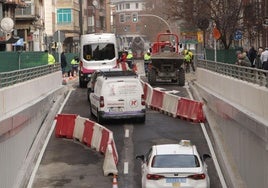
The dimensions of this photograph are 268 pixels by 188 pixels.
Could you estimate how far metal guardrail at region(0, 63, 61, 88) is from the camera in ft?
58.1

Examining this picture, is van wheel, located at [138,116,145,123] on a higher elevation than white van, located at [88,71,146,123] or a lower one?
lower

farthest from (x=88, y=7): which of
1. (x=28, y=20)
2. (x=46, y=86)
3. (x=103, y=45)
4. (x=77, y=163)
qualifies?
(x=77, y=163)

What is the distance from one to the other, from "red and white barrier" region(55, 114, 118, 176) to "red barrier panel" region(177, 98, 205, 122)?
15.6 feet

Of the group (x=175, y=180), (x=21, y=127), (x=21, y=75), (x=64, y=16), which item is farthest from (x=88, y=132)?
(x=64, y=16)

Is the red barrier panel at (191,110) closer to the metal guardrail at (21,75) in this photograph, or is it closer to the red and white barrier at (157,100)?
the red and white barrier at (157,100)

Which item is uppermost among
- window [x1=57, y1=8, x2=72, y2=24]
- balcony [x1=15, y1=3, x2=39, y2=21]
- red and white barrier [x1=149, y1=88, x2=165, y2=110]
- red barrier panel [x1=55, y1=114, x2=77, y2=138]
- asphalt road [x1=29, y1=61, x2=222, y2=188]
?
window [x1=57, y1=8, x2=72, y2=24]

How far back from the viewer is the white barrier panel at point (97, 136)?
20.4 metres

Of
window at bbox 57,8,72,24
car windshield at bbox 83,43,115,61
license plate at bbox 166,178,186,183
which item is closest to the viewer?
license plate at bbox 166,178,186,183

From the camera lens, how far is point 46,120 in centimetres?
2470

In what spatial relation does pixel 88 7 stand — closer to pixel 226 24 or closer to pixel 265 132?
pixel 226 24

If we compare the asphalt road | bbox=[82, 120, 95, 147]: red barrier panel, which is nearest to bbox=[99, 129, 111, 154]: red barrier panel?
the asphalt road

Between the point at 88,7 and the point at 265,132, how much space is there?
4034 inches

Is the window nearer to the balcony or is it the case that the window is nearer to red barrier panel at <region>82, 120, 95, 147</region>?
the balcony

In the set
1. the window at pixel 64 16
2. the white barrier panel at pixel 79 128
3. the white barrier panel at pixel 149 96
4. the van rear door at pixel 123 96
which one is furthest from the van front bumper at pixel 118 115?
the window at pixel 64 16
